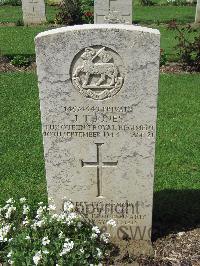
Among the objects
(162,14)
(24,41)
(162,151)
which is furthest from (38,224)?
(162,14)

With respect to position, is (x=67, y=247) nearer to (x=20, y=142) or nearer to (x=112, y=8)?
(x=20, y=142)

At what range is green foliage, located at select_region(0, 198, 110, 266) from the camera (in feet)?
12.2

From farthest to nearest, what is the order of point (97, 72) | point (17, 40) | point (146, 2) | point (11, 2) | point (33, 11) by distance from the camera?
point (11, 2)
point (146, 2)
point (33, 11)
point (17, 40)
point (97, 72)

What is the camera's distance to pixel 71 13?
17.7 metres

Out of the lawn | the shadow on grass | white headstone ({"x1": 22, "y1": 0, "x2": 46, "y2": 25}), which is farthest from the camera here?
the lawn

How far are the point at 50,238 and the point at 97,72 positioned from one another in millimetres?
1549

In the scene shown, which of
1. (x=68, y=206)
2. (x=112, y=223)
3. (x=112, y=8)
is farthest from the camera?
(x=112, y=8)

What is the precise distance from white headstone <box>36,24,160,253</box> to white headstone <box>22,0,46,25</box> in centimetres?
1491

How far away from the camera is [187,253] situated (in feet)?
14.3

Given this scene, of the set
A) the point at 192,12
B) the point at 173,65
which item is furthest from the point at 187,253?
the point at 192,12

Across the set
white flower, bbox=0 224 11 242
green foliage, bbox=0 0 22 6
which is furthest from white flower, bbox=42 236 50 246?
green foliage, bbox=0 0 22 6

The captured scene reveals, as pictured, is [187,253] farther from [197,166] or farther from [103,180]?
[197,166]

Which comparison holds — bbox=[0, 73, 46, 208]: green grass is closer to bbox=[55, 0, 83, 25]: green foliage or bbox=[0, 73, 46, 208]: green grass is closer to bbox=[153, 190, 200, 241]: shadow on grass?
bbox=[153, 190, 200, 241]: shadow on grass

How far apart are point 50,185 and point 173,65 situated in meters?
8.08
